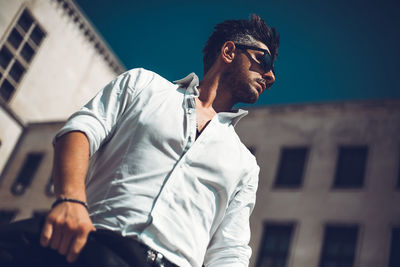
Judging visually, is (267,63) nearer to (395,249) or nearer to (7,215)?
(395,249)

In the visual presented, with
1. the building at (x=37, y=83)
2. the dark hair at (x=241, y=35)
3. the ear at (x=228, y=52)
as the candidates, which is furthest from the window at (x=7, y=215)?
the ear at (x=228, y=52)

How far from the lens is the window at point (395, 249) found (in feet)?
60.7

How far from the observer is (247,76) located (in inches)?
107

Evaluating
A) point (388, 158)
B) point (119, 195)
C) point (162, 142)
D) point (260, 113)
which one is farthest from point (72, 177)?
point (260, 113)

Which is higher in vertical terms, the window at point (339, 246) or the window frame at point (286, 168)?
the window frame at point (286, 168)

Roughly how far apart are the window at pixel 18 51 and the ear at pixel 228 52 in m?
28.0

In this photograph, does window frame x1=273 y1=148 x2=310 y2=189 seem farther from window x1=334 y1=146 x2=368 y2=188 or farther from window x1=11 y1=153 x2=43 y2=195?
window x1=11 y1=153 x2=43 y2=195

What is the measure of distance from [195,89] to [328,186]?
19608 millimetres

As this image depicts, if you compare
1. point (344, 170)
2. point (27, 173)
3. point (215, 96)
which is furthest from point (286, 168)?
point (215, 96)

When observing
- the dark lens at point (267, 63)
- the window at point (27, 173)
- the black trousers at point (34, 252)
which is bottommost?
the black trousers at point (34, 252)

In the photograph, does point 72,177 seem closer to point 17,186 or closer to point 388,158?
point 388,158

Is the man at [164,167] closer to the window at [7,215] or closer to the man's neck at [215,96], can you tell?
the man's neck at [215,96]

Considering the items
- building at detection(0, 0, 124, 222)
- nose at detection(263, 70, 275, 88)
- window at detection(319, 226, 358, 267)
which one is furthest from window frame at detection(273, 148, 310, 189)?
nose at detection(263, 70, 275, 88)

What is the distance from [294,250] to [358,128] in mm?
5684
